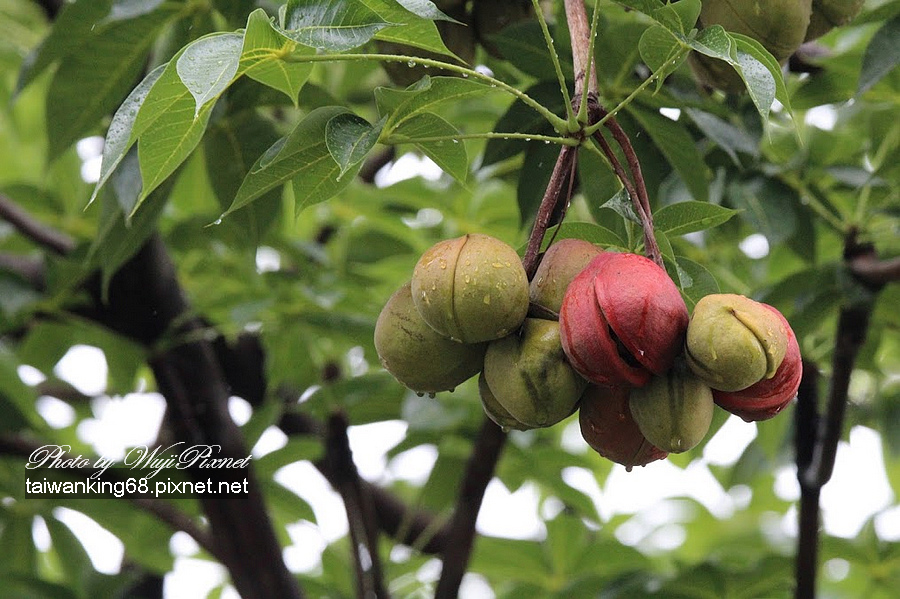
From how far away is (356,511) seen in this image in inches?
79.6

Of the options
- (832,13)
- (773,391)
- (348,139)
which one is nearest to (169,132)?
(348,139)

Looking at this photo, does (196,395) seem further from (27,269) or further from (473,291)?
(473,291)

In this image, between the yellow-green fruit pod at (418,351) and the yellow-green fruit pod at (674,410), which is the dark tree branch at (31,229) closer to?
the yellow-green fruit pod at (418,351)

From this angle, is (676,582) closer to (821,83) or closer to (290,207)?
(821,83)

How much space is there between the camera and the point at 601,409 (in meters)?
0.99

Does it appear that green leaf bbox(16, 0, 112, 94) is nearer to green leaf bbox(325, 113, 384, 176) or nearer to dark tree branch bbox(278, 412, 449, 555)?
green leaf bbox(325, 113, 384, 176)

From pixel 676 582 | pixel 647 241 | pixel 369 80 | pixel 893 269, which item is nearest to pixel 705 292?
pixel 647 241

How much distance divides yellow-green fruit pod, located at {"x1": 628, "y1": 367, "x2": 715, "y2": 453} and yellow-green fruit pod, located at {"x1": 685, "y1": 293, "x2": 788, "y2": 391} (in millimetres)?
18

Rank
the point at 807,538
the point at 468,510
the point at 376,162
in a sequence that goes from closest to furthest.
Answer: the point at 807,538 → the point at 468,510 → the point at 376,162

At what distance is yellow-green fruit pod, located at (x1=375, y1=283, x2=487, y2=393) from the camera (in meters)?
1.02

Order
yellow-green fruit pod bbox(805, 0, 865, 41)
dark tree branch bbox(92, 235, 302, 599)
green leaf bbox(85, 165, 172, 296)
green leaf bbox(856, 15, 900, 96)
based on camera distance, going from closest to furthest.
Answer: yellow-green fruit pod bbox(805, 0, 865, 41) → green leaf bbox(856, 15, 900, 96) → green leaf bbox(85, 165, 172, 296) → dark tree branch bbox(92, 235, 302, 599)

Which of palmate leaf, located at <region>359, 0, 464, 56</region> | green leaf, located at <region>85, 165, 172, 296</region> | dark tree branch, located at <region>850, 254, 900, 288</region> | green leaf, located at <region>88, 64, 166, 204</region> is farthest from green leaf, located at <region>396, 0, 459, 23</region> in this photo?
dark tree branch, located at <region>850, 254, 900, 288</region>

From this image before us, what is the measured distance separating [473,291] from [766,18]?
20.1 inches

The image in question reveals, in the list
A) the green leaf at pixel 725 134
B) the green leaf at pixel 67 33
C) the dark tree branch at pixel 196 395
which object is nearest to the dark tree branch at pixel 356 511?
the dark tree branch at pixel 196 395
